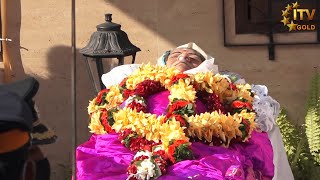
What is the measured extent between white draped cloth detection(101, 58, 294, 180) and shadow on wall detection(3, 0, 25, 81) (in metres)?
1.86

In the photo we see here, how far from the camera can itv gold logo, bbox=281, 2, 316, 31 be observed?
219 inches

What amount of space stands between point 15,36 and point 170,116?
300 cm

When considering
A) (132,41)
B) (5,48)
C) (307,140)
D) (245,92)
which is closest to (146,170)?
(245,92)

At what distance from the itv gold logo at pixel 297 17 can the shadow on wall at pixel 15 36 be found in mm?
2441

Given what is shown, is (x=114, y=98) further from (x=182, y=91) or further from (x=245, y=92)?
(x=245, y=92)

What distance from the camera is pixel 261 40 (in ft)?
18.3

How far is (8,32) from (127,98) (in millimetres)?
2610

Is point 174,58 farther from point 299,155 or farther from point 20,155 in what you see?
point 20,155

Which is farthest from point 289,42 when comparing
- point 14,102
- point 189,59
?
point 14,102

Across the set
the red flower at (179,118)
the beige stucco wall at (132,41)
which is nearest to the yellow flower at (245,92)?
the red flower at (179,118)

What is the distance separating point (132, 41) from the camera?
18.7 ft

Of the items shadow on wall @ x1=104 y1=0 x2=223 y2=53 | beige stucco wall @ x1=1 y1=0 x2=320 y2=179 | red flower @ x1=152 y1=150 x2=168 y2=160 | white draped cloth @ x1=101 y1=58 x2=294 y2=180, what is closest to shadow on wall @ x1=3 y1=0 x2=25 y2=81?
beige stucco wall @ x1=1 y1=0 x2=320 y2=179

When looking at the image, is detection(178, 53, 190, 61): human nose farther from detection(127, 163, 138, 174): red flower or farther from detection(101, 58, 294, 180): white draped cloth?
detection(127, 163, 138, 174): red flower

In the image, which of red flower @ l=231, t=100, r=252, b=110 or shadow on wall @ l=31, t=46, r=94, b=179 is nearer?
red flower @ l=231, t=100, r=252, b=110
